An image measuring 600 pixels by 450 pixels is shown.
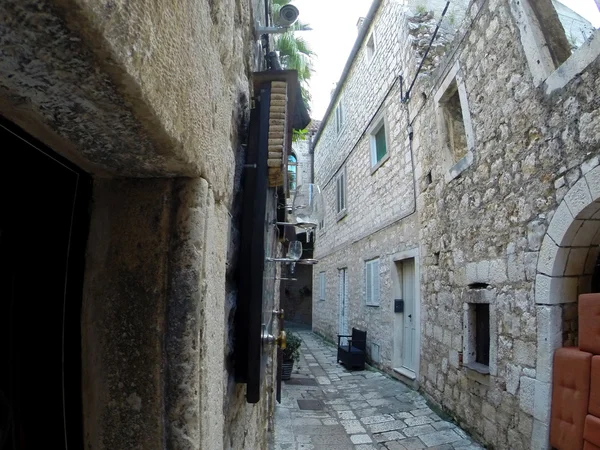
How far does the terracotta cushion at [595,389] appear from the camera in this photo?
8.29 ft

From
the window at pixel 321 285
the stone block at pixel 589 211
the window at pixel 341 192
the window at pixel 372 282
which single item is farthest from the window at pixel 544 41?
the window at pixel 321 285

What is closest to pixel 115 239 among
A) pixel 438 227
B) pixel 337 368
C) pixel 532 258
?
pixel 532 258

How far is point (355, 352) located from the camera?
7621 mm

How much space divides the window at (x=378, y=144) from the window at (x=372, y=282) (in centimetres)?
194

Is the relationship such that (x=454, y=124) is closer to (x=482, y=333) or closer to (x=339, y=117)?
(x=482, y=333)

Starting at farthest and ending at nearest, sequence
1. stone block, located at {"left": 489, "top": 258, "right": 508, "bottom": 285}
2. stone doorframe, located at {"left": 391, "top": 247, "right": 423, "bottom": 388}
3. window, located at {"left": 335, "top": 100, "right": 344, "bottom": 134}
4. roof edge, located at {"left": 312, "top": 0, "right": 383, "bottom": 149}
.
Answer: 1. window, located at {"left": 335, "top": 100, "right": 344, "bottom": 134}
2. roof edge, located at {"left": 312, "top": 0, "right": 383, "bottom": 149}
3. stone doorframe, located at {"left": 391, "top": 247, "right": 423, "bottom": 388}
4. stone block, located at {"left": 489, "top": 258, "right": 508, "bottom": 285}

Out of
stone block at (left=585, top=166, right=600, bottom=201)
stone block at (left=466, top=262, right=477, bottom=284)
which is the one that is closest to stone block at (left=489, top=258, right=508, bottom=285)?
stone block at (left=466, top=262, right=477, bottom=284)

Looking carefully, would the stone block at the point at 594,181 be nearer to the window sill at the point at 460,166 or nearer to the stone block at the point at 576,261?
the stone block at the point at 576,261

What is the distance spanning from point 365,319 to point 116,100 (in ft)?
26.9

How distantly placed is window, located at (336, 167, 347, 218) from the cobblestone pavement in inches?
185

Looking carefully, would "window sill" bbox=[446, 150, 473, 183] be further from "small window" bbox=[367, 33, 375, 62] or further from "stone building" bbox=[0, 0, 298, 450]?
"small window" bbox=[367, 33, 375, 62]

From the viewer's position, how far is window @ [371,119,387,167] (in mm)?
7994

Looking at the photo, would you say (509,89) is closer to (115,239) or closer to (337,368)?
(115,239)

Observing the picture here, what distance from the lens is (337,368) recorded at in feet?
25.5
